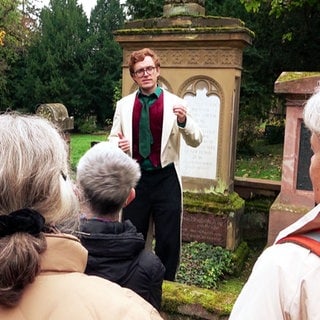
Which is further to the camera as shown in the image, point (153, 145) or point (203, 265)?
point (203, 265)

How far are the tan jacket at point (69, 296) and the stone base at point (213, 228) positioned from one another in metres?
4.54

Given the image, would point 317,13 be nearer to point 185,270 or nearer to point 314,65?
point 314,65

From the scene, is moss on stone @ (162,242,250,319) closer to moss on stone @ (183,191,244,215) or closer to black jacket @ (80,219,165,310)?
black jacket @ (80,219,165,310)

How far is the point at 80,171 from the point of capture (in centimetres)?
237

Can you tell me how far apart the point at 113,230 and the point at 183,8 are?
4.40 metres

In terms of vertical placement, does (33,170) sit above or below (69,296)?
above

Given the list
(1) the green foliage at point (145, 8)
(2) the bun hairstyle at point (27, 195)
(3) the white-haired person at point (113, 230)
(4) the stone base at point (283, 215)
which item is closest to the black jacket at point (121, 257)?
(3) the white-haired person at point (113, 230)

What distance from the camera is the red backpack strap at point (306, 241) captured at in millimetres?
1207

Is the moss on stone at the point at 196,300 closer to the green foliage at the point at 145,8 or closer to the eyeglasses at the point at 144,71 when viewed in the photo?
the eyeglasses at the point at 144,71

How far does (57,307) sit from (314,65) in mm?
12612

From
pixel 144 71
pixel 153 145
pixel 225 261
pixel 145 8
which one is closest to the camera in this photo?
pixel 144 71

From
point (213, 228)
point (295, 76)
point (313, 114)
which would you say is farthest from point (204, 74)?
point (313, 114)

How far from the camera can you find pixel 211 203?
5.73 metres

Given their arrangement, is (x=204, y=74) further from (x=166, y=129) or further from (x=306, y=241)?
(x=306, y=241)
